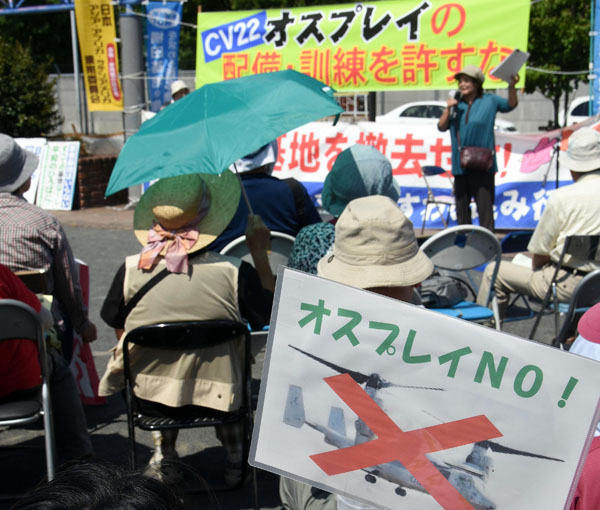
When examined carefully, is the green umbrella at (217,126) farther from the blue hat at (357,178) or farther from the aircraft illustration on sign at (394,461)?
the aircraft illustration on sign at (394,461)

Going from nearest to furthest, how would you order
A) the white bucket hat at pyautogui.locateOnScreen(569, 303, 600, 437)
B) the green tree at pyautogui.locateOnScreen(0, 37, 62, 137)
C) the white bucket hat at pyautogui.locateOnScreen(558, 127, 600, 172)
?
the white bucket hat at pyautogui.locateOnScreen(569, 303, 600, 437) → the white bucket hat at pyautogui.locateOnScreen(558, 127, 600, 172) → the green tree at pyautogui.locateOnScreen(0, 37, 62, 137)

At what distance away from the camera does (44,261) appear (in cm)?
326

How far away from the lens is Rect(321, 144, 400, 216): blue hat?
3166 millimetres

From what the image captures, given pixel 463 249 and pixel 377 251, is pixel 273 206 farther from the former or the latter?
pixel 377 251

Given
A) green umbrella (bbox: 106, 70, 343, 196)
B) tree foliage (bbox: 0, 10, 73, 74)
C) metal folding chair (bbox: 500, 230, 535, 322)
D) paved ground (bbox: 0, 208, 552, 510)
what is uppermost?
tree foliage (bbox: 0, 10, 73, 74)

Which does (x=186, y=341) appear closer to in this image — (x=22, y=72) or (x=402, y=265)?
(x=402, y=265)

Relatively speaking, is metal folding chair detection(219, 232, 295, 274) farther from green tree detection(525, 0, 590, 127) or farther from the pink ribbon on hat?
green tree detection(525, 0, 590, 127)

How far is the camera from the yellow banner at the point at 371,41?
767cm

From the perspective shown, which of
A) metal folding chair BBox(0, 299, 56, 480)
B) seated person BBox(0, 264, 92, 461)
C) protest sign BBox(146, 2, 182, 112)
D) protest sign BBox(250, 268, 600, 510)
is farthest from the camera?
protest sign BBox(146, 2, 182, 112)

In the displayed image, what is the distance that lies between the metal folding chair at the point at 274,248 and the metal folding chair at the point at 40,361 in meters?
1.20

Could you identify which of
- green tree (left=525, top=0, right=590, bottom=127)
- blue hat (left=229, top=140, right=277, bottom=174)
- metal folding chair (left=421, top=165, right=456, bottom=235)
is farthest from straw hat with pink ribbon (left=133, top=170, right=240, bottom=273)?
green tree (left=525, top=0, right=590, bottom=127)

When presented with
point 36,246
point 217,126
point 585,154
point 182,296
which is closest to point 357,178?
point 217,126

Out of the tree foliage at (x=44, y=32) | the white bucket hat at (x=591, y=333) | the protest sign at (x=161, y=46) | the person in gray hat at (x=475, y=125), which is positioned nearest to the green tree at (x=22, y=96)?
the protest sign at (x=161, y=46)

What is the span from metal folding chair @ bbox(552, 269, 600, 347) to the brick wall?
882 centimetres
